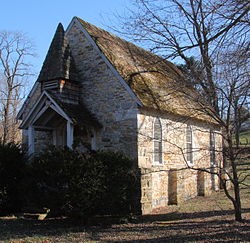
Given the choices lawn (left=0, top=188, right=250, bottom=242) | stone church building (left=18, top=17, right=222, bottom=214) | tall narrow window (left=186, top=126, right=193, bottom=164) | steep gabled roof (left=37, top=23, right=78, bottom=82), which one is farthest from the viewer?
tall narrow window (left=186, top=126, right=193, bottom=164)

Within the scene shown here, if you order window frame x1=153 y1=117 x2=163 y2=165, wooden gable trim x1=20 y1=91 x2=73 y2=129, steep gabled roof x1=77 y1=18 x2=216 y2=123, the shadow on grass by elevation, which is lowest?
the shadow on grass

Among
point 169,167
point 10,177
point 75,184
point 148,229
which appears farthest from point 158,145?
point 10,177

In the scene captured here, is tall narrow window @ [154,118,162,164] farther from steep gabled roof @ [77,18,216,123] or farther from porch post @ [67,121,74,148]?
porch post @ [67,121,74,148]

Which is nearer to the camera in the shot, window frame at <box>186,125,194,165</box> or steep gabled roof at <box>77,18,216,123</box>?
steep gabled roof at <box>77,18,216,123</box>

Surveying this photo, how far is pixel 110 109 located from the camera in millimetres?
16375

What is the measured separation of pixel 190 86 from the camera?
42.4 ft

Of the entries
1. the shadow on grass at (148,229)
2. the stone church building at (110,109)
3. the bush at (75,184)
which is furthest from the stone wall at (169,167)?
the bush at (75,184)

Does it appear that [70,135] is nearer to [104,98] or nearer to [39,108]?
[39,108]

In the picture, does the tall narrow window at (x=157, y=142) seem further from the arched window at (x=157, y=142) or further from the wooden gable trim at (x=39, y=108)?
the wooden gable trim at (x=39, y=108)

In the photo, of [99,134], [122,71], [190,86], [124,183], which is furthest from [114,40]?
[124,183]

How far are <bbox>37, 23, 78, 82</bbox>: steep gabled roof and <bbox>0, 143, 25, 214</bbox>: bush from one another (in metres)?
3.60

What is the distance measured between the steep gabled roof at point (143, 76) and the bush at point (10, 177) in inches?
218

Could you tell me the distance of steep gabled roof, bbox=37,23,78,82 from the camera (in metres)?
16.5

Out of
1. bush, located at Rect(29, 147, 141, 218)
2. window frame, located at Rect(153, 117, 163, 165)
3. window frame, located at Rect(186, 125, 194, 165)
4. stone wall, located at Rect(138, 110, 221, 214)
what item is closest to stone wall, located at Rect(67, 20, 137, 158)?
stone wall, located at Rect(138, 110, 221, 214)
